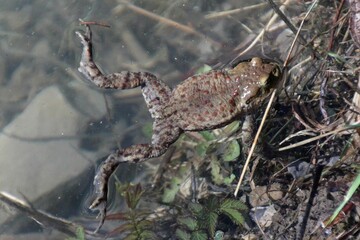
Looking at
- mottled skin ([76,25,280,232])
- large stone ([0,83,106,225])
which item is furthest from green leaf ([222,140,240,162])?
large stone ([0,83,106,225])

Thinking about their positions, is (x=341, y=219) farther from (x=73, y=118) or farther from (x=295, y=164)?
(x=73, y=118)

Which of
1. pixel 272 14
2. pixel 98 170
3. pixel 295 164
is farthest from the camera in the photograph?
pixel 272 14

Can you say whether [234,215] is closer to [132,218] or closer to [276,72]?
[132,218]

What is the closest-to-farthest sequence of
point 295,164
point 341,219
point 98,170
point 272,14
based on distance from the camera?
point 341,219, point 295,164, point 98,170, point 272,14

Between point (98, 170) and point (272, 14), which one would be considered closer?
point (98, 170)

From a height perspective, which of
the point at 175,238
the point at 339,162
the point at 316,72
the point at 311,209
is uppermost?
the point at 316,72

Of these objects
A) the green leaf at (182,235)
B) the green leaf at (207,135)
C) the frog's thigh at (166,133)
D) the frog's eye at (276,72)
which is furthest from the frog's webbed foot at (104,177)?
the frog's eye at (276,72)

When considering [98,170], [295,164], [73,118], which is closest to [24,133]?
[73,118]
